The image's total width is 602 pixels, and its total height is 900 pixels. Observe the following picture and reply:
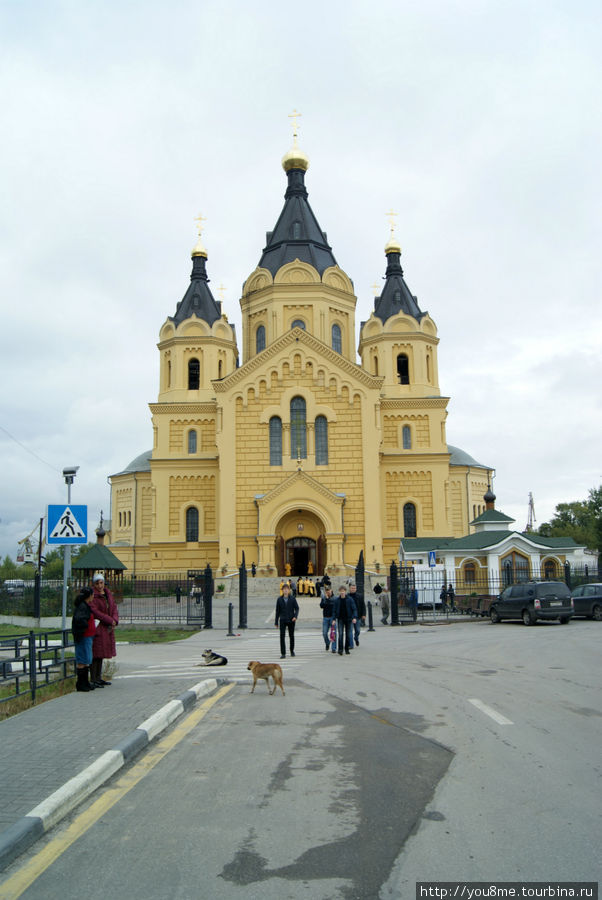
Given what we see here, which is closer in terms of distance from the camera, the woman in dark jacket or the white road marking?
the white road marking

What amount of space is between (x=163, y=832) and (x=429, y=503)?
130 feet

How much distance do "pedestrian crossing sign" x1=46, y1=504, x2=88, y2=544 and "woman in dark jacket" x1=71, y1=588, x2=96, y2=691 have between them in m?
1.86

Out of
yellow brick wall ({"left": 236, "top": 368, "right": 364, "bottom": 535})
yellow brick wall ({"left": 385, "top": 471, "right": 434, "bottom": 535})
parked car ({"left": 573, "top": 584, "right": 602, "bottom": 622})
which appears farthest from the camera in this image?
yellow brick wall ({"left": 385, "top": 471, "right": 434, "bottom": 535})

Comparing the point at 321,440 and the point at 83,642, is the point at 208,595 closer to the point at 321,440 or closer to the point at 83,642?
the point at 83,642

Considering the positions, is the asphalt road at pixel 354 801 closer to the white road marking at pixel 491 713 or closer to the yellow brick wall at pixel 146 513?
the white road marking at pixel 491 713

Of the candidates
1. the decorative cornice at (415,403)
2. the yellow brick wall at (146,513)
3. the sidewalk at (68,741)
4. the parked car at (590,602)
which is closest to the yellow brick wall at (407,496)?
the decorative cornice at (415,403)

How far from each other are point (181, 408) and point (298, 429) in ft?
26.3

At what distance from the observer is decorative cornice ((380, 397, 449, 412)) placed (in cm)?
4462

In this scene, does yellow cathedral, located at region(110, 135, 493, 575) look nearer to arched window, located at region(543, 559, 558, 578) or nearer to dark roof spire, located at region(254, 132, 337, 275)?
dark roof spire, located at region(254, 132, 337, 275)

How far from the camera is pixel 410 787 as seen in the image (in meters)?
5.83

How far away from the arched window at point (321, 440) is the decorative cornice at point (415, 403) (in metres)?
4.83

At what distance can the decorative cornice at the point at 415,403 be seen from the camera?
146 feet

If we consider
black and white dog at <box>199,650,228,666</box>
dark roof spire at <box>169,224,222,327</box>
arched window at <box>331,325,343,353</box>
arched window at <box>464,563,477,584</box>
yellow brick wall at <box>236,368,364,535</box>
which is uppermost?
dark roof spire at <box>169,224,222,327</box>

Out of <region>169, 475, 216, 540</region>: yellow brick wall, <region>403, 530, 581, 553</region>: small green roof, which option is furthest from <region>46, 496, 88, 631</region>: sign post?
<region>169, 475, 216, 540</region>: yellow brick wall
